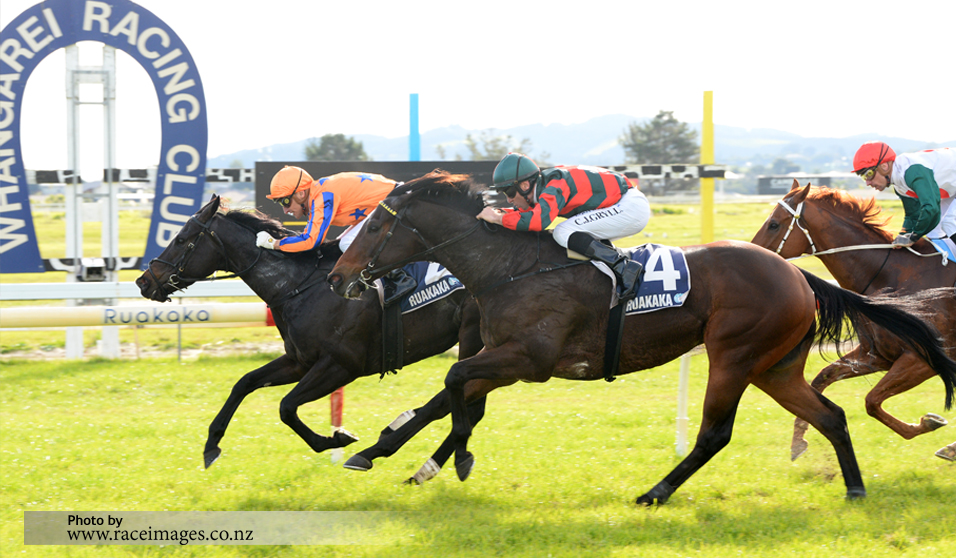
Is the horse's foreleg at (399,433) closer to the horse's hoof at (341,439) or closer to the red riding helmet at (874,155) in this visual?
the horse's hoof at (341,439)

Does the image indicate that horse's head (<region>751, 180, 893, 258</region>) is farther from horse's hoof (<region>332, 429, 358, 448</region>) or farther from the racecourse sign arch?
the racecourse sign arch

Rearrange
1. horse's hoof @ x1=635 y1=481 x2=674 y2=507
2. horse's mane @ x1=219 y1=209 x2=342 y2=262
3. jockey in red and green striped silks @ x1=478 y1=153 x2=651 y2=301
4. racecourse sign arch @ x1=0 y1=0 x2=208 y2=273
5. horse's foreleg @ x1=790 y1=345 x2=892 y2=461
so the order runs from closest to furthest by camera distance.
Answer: jockey in red and green striped silks @ x1=478 y1=153 x2=651 y2=301 < horse's hoof @ x1=635 y1=481 x2=674 y2=507 < horse's mane @ x1=219 y1=209 x2=342 y2=262 < horse's foreleg @ x1=790 y1=345 x2=892 y2=461 < racecourse sign arch @ x1=0 y1=0 x2=208 y2=273

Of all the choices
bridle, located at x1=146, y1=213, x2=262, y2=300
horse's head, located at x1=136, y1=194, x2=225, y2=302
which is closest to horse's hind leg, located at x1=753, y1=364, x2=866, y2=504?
bridle, located at x1=146, y1=213, x2=262, y2=300

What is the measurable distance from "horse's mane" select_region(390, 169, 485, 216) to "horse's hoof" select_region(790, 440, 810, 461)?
2696mm

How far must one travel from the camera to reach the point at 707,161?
9.71 m

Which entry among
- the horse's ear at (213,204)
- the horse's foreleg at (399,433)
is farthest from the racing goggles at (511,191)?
the horse's ear at (213,204)

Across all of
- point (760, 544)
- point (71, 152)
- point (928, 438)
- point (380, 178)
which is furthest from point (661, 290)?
point (71, 152)

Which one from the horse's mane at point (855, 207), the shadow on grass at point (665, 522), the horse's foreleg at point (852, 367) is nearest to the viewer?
the shadow on grass at point (665, 522)

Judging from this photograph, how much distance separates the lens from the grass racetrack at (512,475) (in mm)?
4156

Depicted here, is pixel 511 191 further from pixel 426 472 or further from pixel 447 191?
pixel 426 472

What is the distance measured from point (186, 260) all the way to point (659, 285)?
10.1 feet

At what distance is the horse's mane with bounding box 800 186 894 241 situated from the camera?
607 centimetres

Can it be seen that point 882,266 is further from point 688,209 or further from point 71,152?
point 688,209

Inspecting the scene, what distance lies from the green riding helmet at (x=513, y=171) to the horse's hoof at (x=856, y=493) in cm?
257
